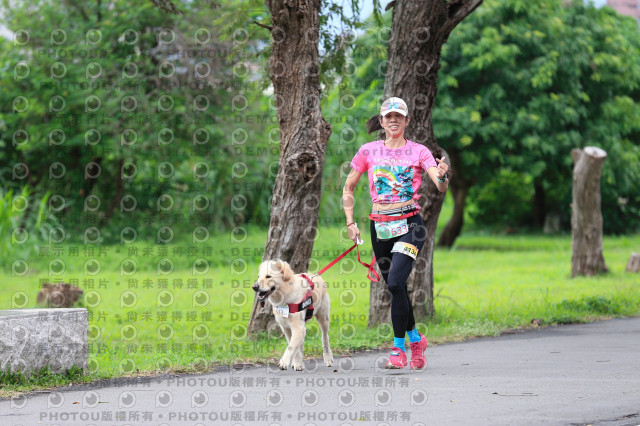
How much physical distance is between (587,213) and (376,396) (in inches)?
516

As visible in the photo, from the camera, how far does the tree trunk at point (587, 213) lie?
60.0ft

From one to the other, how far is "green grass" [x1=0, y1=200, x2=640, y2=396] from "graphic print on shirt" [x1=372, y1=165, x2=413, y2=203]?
2.17 meters

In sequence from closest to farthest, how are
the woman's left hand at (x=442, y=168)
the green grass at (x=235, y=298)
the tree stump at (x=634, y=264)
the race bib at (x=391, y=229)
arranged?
1. the woman's left hand at (x=442, y=168)
2. the race bib at (x=391, y=229)
3. the green grass at (x=235, y=298)
4. the tree stump at (x=634, y=264)

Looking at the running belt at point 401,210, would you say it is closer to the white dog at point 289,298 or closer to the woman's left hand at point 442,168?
the woman's left hand at point 442,168

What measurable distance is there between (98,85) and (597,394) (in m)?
18.9

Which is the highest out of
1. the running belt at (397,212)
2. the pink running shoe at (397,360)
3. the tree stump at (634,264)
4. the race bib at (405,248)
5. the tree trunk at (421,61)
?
the tree trunk at (421,61)

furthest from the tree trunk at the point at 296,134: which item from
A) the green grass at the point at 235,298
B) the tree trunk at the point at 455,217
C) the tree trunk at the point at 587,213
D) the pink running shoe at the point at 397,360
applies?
the tree trunk at the point at 455,217

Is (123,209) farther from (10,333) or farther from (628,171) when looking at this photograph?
(10,333)

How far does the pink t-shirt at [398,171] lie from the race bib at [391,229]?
191 mm

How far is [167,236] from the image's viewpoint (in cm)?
2436

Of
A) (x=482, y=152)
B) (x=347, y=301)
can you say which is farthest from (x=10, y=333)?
(x=482, y=152)

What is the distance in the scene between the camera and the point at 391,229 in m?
7.83

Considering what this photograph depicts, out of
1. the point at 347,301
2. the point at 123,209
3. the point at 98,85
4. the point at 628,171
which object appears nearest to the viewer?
the point at 347,301

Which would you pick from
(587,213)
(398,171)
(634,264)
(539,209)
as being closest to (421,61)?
(398,171)
